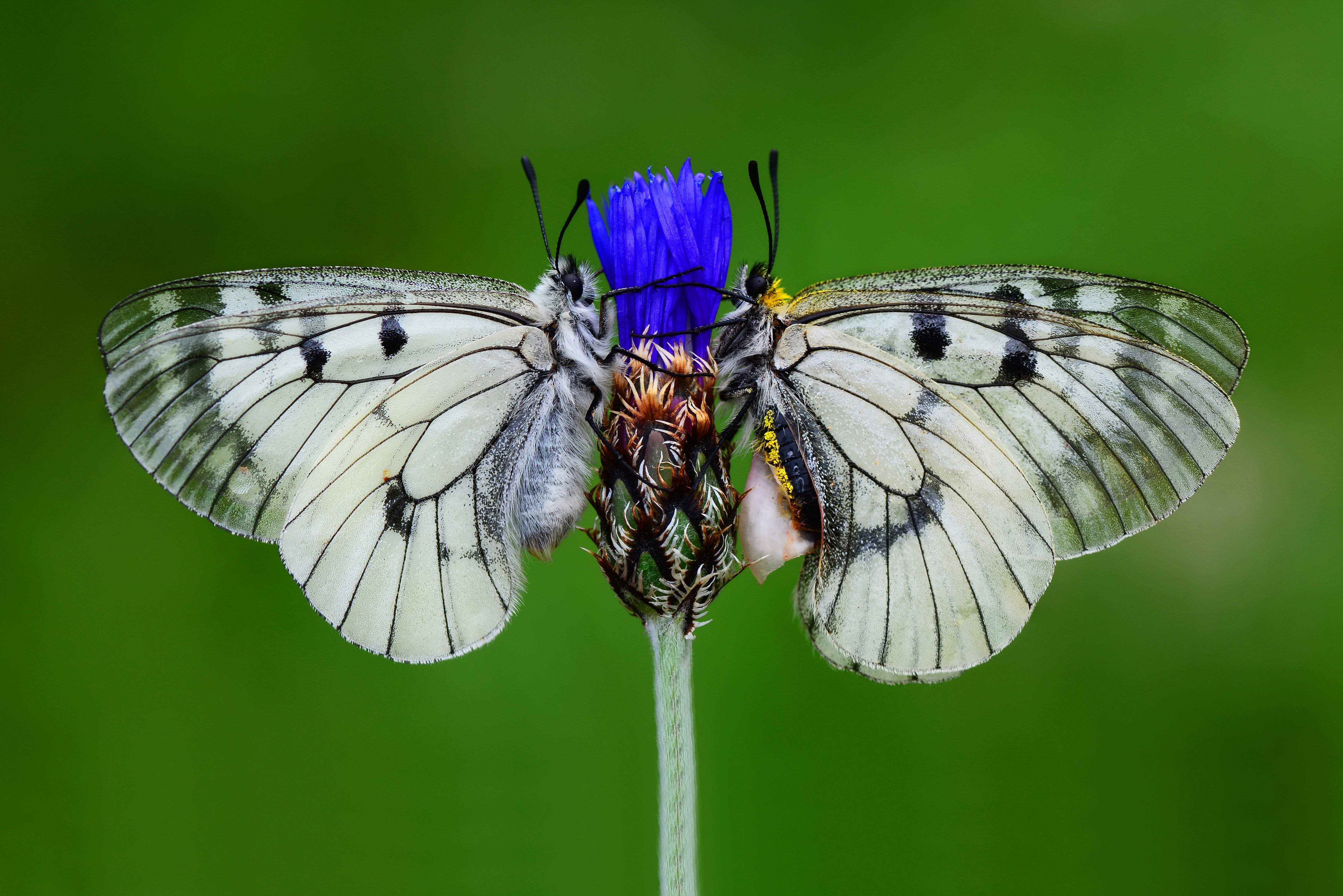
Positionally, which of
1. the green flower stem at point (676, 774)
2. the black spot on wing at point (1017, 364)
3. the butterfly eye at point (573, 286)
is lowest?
the green flower stem at point (676, 774)

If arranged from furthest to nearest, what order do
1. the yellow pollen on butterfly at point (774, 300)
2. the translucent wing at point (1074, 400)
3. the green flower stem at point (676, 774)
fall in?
1. the yellow pollen on butterfly at point (774, 300)
2. the translucent wing at point (1074, 400)
3. the green flower stem at point (676, 774)

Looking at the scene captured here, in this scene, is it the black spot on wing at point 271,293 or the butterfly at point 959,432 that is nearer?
the butterfly at point 959,432

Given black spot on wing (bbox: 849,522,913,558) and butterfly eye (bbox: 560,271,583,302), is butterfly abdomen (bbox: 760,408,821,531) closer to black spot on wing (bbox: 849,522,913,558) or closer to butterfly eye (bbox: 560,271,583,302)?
black spot on wing (bbox: 849,522,913,558)

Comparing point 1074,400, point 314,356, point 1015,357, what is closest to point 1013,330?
point 1015,357

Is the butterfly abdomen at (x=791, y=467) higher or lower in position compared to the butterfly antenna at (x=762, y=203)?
lower

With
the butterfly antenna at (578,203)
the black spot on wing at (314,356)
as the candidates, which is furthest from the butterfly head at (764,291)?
the black spot on wing at (314,356)

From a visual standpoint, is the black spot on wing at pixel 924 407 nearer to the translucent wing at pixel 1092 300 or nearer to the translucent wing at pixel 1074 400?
the translucent wing at pixel 1074 400

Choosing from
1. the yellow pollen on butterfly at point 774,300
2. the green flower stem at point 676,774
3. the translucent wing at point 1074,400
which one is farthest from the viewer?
the yellow pollen on butterfly at point 774,300
